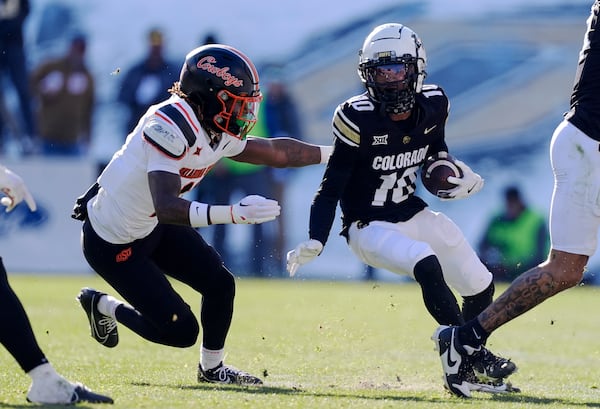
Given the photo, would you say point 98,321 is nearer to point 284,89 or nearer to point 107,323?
point 107,323

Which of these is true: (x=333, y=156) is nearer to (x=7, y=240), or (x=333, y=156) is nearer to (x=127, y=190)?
(x=127, y=190)

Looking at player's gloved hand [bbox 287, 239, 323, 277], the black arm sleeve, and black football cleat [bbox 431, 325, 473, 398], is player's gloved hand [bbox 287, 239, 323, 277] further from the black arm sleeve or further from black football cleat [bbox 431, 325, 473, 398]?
black football cleat [bbox 431, 325, 473, 398]

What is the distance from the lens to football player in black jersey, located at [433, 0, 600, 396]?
16.7ft

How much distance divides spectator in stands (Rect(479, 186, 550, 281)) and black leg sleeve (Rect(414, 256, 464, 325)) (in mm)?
7457

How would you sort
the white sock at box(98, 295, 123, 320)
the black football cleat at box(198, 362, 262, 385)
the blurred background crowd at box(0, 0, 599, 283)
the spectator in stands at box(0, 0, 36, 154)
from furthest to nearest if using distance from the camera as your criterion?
the spectator in stands at box(0, 0, 36, 154), the blurred background crowd at box(0, 0, 599, 283), the white sock at box(98, 295, 123, 320), the black football cleat at box(198, 362, 262, 385)

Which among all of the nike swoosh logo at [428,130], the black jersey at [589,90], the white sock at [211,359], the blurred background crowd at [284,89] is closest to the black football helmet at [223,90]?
the nike swoosh logo at [428,130]

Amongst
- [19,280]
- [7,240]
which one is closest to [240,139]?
[19,280]

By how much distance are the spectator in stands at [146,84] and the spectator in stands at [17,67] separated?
1608 millimetres

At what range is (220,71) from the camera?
524cm

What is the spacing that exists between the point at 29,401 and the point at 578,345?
4.46m

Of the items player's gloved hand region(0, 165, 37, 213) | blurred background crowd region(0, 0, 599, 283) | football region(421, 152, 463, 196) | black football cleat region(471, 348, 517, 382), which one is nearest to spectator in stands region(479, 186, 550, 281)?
blurred background crowd region(0, 0, 599, 283)

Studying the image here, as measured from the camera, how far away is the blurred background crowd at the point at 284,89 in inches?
545

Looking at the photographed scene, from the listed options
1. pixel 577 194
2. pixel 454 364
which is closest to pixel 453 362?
pixel 454 364

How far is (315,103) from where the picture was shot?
595 inches
